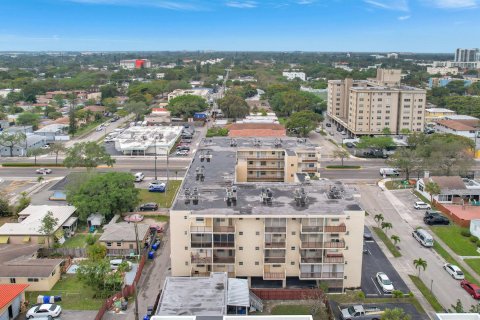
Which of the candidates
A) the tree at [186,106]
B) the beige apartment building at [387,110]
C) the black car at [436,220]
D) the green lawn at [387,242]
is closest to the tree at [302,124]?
the beige apartment building at [387,110]

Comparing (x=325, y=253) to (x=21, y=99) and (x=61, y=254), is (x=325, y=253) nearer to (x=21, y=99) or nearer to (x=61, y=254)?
(x=61, y=254)

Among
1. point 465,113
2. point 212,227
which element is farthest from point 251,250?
point 465,113

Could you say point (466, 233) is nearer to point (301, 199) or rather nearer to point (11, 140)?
point (301, 199)

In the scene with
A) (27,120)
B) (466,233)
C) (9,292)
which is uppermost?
(27,120)

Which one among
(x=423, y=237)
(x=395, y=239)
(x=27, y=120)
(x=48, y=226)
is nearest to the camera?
(x=48, y=226)

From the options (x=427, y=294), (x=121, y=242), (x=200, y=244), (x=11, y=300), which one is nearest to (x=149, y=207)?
(x=121, y=242)

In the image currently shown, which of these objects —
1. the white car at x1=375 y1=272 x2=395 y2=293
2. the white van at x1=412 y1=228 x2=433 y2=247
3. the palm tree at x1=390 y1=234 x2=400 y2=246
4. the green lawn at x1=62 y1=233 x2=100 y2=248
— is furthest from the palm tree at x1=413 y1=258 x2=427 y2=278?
the green lawn at x1=62 y1=233 x2=100 y2=248
